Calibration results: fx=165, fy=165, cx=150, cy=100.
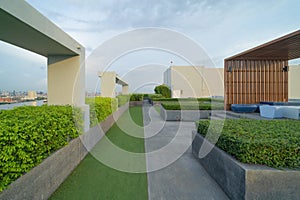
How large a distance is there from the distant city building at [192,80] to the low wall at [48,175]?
1957 cm

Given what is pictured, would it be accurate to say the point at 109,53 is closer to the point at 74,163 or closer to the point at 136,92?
the point at 74,163

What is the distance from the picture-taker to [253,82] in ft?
29.4

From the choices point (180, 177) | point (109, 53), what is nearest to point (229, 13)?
point (109, 53)

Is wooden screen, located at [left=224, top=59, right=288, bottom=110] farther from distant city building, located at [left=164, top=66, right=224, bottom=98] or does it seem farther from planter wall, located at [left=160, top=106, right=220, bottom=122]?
distant city building, located at [left=164, top=66, right=224, bottom=98]

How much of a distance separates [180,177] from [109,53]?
5376mm

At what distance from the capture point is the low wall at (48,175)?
180 centimetres

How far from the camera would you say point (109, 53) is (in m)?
6.66

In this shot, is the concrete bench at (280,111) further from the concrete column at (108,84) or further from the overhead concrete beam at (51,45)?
the concrete column at (108,84)

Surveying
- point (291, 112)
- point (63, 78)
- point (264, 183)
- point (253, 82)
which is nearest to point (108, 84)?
point (63, 78)

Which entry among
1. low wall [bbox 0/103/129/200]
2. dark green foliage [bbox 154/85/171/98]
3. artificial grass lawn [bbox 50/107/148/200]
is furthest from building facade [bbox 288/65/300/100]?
low wall [bbox 0/103/129/200]

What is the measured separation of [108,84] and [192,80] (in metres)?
13.2

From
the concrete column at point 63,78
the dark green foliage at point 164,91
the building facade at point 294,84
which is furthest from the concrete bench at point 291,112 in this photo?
the dark green foliage at point 164,91

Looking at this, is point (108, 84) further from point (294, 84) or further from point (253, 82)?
point (294, 84)

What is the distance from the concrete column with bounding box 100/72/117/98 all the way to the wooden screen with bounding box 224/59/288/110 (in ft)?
26.0
